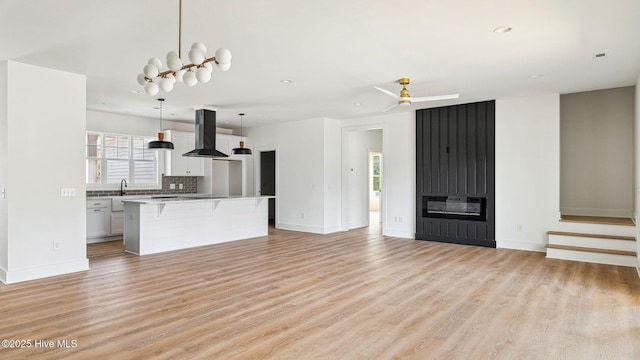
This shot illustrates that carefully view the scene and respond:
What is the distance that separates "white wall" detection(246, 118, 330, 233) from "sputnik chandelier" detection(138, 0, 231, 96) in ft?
18.5

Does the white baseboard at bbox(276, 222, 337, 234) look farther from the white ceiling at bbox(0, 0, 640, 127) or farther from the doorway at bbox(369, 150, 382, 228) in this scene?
the doorway at bbox(369, 150, 382, 228)

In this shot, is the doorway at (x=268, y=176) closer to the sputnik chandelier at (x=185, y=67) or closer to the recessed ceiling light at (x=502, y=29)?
the sputnik chandelier at (x=185, y=67)

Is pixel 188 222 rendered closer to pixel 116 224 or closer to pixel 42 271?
pixel 116 224

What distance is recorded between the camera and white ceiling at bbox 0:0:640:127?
3078mm

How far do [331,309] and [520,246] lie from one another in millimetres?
4485

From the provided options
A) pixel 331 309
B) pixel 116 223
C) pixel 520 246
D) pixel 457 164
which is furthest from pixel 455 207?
pixel 116 223

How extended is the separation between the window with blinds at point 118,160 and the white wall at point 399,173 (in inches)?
201

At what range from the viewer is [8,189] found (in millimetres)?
4445

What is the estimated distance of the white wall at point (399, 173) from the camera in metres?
7.80

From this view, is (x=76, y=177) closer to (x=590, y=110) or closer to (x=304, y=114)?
(x=304, y=114)

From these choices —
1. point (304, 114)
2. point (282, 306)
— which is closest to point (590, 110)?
point (304, 114)

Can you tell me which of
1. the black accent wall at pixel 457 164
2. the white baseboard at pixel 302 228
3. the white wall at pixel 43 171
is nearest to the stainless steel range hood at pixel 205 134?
the white wall at pixel 43 171

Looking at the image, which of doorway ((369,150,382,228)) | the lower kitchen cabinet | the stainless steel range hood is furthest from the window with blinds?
doorway ((369,150,382,228))

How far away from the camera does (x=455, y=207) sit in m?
7.23
